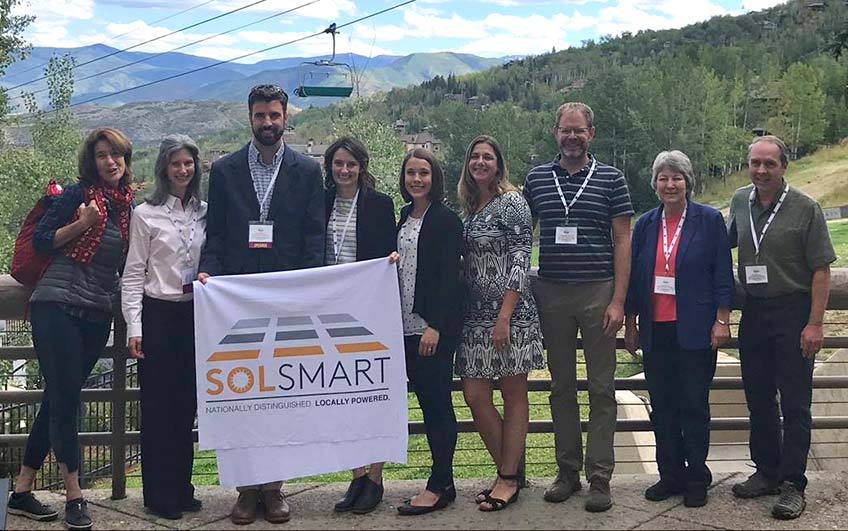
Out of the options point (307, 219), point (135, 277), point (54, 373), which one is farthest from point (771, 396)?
point (54, 373)

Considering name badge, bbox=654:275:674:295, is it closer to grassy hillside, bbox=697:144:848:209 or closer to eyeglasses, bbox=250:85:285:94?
eyeglasses, bbox=250:85:285:94

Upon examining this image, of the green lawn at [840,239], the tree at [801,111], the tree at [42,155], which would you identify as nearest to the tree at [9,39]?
the tree at [42,155]

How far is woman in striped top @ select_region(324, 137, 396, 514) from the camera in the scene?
454 centimetres

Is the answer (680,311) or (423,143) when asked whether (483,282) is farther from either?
(423,143)

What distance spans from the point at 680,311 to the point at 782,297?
52cm

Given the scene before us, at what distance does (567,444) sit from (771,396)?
1.10 meters

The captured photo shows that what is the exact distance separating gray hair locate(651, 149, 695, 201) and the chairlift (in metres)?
35.2

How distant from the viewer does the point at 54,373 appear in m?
4.24

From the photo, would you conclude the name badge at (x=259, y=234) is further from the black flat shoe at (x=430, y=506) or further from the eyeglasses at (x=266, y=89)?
the black flat shoe at (x=430, y=506)

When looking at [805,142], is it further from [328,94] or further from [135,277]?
[135,277]

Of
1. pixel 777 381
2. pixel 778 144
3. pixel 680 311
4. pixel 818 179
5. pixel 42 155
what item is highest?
pixel 42 155

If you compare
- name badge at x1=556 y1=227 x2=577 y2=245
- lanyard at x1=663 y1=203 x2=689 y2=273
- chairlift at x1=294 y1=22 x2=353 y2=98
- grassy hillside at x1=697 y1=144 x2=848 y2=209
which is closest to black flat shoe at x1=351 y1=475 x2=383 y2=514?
name badge at x1=556 y1=227 x2=577 y2=245

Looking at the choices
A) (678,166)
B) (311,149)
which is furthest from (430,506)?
(311,149)

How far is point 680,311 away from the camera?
14.7 feet
